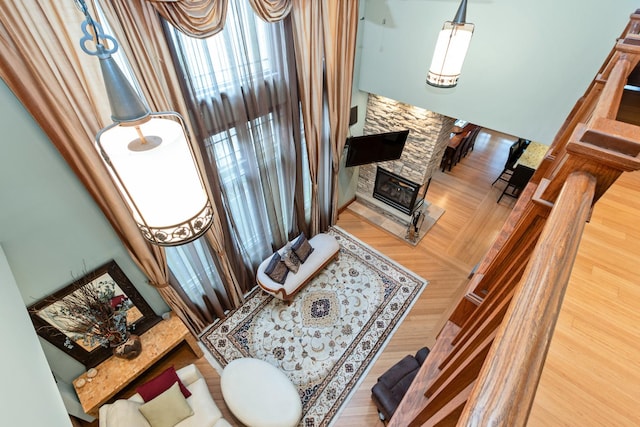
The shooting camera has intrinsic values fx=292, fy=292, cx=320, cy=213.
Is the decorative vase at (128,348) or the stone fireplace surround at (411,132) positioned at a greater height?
the stone fireplace surround at (411,132)

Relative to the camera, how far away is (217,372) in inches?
128

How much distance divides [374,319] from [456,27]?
3.14 metres

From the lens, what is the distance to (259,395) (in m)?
2.74

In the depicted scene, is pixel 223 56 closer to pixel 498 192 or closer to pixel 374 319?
pixel 374 319

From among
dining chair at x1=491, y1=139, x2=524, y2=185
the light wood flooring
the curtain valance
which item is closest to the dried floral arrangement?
the light wood flooring

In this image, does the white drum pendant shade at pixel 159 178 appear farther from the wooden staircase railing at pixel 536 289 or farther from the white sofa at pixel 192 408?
the white sofa at pixel 192 408

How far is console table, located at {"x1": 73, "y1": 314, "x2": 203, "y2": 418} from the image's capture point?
2.52 m

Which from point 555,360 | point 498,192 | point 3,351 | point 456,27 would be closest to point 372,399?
point 555,360

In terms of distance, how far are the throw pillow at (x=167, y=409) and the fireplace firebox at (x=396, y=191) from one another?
386 centimetres

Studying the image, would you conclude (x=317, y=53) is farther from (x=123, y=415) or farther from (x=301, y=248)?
(x=123, y=415)

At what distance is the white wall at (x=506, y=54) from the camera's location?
2396 millimetres

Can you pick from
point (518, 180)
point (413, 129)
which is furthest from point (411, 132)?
point (518, 180)

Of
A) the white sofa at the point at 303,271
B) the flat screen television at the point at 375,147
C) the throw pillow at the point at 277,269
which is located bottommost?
the white sofa at the point at 303,271

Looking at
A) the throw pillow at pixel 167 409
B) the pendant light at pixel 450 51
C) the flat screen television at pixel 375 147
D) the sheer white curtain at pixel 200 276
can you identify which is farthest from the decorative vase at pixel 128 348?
the pendant light at pixel 450 51
